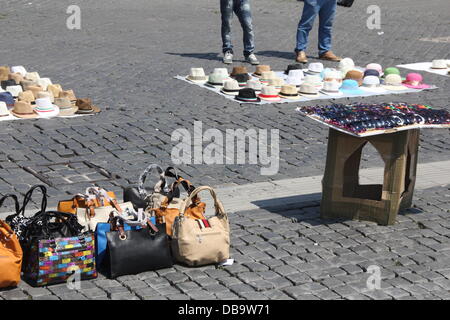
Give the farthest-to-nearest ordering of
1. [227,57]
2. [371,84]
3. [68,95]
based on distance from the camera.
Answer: [227,57] < [371,84] < [68,95]

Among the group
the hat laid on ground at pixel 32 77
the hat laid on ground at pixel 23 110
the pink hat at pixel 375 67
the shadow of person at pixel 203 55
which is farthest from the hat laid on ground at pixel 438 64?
the hat laid on ground at pixel 23 110

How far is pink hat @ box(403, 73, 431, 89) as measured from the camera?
40.1 ft

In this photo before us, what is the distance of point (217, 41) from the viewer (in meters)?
15.4

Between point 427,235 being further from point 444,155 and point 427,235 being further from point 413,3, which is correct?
point 413,3

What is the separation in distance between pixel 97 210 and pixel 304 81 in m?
6.26

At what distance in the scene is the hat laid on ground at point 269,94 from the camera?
1100 cm

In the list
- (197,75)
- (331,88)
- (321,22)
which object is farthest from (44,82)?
(321,22)

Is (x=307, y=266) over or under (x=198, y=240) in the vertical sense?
under

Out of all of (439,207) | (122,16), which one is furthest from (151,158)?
(122,16)

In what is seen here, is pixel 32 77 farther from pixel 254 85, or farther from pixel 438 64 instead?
pixel 438 64

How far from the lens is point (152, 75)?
40.4 feet

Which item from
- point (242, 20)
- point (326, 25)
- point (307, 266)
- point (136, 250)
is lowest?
point (307, 266)

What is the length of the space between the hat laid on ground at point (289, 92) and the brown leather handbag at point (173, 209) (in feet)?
16.9
